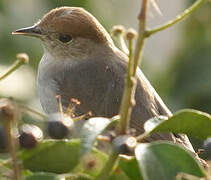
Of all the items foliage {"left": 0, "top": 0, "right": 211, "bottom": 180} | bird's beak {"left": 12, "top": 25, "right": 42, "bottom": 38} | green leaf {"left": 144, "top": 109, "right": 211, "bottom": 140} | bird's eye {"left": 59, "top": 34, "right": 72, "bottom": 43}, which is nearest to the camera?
foliage {"left": 0, "top": 0, "right": 211, "bottom": 180}

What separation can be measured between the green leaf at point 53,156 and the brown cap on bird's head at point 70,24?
7.06ft

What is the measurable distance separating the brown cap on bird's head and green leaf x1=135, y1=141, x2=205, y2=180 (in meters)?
2.31

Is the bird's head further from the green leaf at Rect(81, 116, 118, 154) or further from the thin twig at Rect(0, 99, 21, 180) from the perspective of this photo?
the thin twig at Rect(0, 99, 21, 180)

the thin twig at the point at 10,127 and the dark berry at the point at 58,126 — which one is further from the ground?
the thin twig at the point at 10,127

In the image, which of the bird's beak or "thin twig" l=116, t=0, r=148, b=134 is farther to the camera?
the bird's beak

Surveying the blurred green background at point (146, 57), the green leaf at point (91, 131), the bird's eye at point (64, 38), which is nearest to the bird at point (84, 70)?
the bird's eye at point (64, 38)

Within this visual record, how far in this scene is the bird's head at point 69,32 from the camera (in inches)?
152

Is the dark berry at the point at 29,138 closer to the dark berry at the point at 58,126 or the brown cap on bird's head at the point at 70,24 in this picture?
the dark berry at the point at 58,126

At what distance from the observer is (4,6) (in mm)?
5480

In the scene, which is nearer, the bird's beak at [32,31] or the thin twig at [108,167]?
the thin twig at [108,167]

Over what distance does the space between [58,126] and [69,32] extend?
8.44 ft

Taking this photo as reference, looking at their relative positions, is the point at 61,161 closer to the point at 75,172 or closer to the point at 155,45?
the point at 75,172

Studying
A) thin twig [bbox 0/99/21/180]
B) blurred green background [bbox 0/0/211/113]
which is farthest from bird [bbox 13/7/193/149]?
thin twig [bbox 0/99/21/180]

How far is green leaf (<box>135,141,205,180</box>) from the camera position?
1.46 meters
